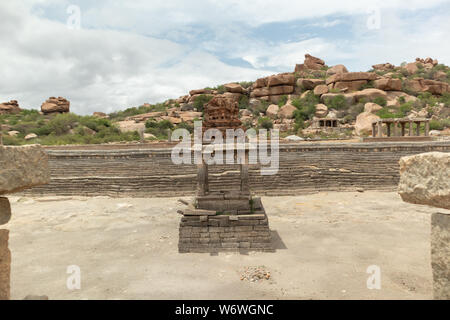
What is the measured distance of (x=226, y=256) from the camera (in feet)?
20.4

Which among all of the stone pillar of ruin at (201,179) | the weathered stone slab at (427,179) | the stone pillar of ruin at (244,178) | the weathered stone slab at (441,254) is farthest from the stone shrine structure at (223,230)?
the weathered stone slab at (427,179)

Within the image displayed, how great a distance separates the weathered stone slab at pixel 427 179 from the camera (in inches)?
77.6

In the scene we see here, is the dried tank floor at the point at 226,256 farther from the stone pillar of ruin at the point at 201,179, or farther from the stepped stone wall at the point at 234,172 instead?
the stepped stone wall at the point at 234,172

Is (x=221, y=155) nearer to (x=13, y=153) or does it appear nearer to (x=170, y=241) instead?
(x=170, y=241)

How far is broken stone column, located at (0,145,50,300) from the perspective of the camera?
2053 millimetres

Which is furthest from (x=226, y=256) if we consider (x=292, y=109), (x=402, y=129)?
(x=292, y=109)

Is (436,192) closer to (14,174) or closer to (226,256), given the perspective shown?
(14,174)

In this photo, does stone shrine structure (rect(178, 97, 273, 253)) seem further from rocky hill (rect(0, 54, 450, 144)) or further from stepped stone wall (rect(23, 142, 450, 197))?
rocky hill (rect(0, 54, 450, 144))

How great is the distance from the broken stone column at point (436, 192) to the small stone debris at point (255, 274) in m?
3.25

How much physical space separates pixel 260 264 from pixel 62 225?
6511 millimetres

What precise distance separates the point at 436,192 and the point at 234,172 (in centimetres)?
Answer: 1016
